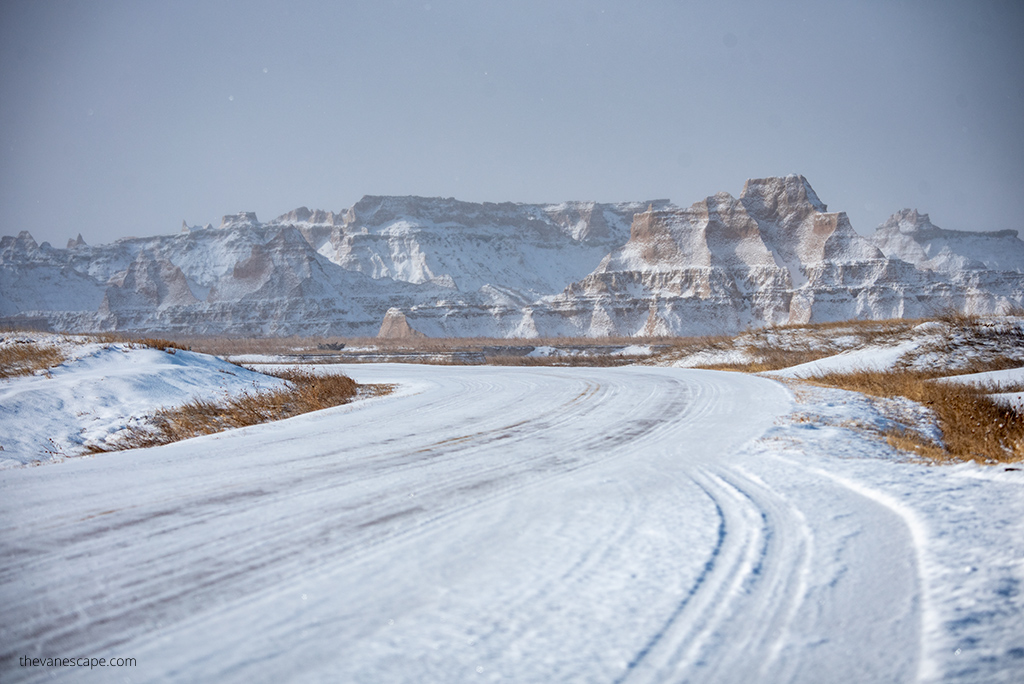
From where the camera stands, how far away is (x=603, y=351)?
5066 cm

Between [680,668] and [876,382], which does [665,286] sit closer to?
[876,382]

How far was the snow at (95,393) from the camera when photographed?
410 inches

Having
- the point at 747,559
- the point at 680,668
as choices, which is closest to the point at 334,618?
the point at 680,668

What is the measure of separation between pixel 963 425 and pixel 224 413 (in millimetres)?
12118

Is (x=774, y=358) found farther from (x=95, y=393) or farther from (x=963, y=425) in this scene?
(x=95, y=393)

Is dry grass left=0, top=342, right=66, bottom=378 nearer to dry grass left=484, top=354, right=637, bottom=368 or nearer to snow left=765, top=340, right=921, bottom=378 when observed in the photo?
snow left=765, top=340, right=921, bottom=378

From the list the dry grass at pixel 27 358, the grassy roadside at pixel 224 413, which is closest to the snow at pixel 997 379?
the grassy roadside at pixel 224 413

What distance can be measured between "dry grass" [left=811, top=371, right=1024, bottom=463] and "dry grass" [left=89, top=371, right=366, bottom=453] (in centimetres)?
1034

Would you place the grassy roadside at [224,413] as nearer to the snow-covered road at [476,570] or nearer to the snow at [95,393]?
the snow at [95,393]

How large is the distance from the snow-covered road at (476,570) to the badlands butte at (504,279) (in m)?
99.2

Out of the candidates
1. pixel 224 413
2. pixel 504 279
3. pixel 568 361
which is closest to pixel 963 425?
pixel 224 413

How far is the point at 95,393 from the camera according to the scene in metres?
12.5

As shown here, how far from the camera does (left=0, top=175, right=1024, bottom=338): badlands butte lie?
351 feet

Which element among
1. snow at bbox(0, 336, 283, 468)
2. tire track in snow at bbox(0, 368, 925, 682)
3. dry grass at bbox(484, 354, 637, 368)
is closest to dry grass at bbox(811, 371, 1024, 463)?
tire track in snow at bbox(0, 368, 925, 682)
